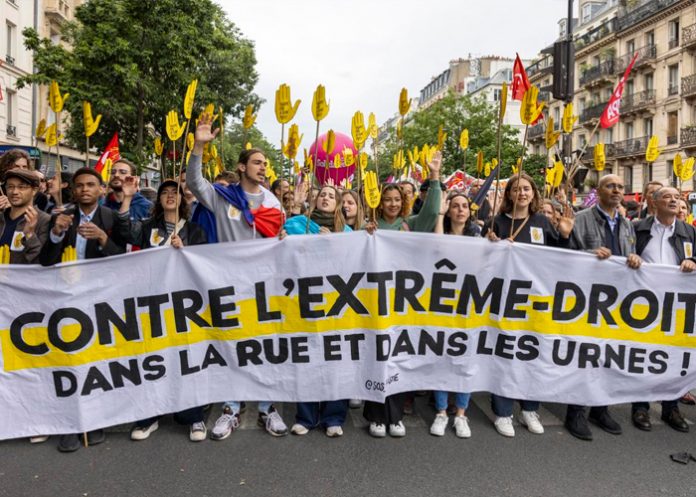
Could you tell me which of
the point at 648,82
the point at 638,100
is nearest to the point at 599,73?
the point at 648,82

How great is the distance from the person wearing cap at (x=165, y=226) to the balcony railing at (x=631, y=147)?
39.5 meters

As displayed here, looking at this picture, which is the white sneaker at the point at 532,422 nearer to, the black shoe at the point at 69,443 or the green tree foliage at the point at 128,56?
the black shoe at the point at 69,443

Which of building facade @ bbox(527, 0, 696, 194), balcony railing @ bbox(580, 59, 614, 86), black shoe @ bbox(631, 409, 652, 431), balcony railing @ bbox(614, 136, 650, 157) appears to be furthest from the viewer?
balcony railing @ bbox(580, 59, 614, 86)

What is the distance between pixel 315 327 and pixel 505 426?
153cm

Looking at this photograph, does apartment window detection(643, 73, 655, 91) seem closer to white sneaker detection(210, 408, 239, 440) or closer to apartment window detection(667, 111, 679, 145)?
apartment window detection(667, 111, 679, 145)

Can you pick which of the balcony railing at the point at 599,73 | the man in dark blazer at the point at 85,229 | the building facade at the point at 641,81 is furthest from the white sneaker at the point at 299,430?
the balcony railing at the point at 599,73

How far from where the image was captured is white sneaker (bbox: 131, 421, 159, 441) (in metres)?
4.19

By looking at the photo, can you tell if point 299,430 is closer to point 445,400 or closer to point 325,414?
point 325,414

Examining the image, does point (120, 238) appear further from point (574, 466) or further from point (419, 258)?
point (574, 466)

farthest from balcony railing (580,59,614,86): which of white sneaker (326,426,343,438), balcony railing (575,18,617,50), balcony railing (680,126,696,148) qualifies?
white sneaker (326,426,343,438)

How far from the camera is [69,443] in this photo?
13.3 feet

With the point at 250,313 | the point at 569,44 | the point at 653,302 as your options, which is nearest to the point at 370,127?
the point at 250,313

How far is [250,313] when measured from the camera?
4.25m

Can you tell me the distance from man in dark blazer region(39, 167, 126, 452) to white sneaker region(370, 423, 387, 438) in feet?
6.01
